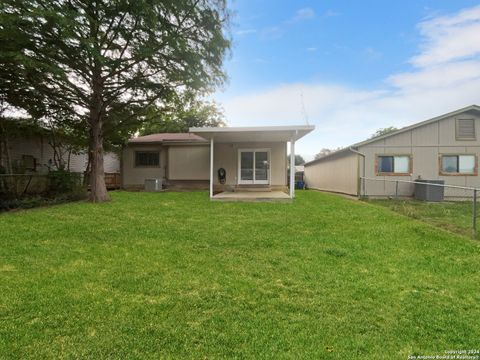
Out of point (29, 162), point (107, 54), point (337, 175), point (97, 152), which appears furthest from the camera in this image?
point (337, 175)

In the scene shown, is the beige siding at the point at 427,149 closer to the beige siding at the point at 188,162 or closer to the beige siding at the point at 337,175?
the beige siding at the point at 337,175

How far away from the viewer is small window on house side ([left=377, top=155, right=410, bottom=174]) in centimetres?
1503

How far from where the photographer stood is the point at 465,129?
14789mm

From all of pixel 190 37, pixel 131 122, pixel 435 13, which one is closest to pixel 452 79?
pixel 435 13

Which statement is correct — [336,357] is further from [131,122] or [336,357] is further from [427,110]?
[427,110]

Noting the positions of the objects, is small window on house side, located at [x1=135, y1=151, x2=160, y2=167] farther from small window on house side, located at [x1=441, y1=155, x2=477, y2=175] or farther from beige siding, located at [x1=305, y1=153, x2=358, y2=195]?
small window on house side, located at [x1=441, y1=155, x2=477, y2=175]

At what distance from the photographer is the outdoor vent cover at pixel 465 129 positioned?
14.8 m

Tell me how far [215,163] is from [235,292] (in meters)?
12.8

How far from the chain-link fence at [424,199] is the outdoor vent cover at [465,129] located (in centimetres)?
243

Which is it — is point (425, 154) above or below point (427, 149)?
below

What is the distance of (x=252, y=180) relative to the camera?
1565 centimetres

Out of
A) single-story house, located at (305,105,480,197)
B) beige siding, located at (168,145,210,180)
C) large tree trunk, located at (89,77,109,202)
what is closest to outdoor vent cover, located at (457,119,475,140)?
single-story house, located at (305,105,480,197)

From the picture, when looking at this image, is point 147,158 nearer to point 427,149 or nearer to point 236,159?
point 236,159

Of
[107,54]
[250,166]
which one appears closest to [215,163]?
[250,166]
